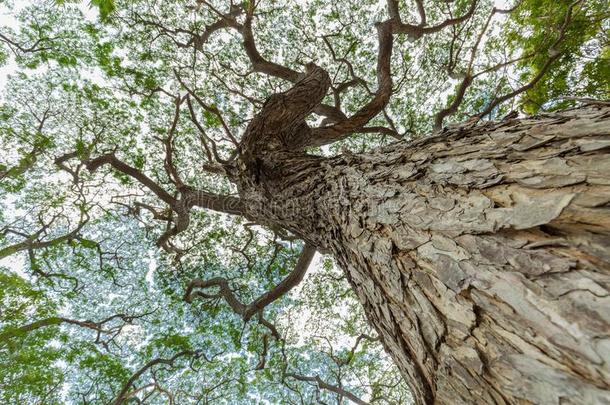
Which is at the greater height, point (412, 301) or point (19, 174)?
point (19, 174)

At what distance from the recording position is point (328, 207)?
1979 mm

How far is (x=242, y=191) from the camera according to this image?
3.27m

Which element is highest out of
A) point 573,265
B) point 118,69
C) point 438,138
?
point 118,69

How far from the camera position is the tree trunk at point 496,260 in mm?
641

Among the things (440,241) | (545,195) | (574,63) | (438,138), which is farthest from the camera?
(574,63)

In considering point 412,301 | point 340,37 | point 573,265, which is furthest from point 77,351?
point 340,37

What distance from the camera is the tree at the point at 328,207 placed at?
799 millimetres

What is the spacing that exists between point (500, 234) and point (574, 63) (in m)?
6.96

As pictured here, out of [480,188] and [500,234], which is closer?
[500,234]

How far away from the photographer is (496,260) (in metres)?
0.86

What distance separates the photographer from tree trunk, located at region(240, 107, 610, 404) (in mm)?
641

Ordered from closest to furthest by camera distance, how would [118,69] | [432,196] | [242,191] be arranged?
1. [432,196]
2. [242,191]
3. [118,69]

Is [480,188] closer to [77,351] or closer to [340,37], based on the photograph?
[340,37]

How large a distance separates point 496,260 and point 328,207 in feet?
3.94
